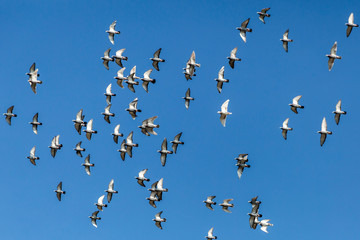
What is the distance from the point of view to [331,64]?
104438 mm

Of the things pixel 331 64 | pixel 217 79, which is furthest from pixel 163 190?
pixel 331 64

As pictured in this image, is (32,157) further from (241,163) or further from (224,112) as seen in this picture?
(241,163)

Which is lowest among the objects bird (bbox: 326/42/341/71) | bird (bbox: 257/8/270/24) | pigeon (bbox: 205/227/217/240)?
pigeon (bbox: 205/227/217/240)

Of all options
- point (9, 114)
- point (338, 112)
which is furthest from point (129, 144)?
point (338, 112)

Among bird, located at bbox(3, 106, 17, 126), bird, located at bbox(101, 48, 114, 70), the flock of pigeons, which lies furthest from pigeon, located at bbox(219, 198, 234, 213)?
bird, located at bbox(3, 106, 17, 126)

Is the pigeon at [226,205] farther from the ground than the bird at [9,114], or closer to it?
closer to it

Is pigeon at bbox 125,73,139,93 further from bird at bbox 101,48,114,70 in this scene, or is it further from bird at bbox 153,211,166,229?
bird at bbox 153,211,166,229

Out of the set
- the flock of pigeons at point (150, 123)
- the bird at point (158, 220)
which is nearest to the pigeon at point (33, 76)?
A: the flock of pigeons at point (150, 123)

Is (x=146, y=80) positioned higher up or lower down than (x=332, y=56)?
lower down

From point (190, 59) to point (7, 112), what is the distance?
883 inches

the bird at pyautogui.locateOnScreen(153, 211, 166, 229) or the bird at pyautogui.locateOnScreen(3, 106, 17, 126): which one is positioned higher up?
the bird at pyautogui.locateOnScreen(3, 106, 17, 126)

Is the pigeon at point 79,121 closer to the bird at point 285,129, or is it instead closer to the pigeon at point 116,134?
the pigeon at point 116,134

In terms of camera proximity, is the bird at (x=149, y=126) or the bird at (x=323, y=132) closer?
the bird at (x=149, y=126)

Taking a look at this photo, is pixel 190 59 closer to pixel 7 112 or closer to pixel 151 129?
pixel 151 129
